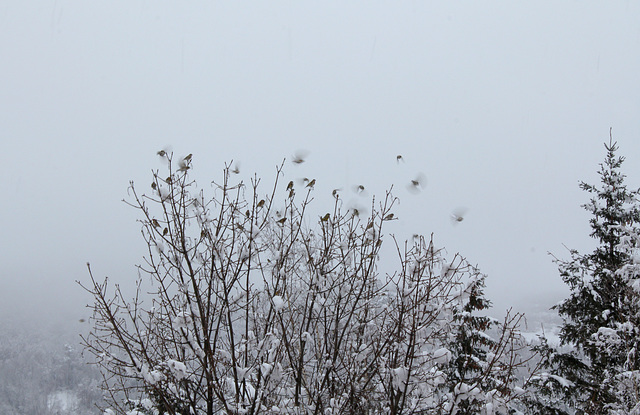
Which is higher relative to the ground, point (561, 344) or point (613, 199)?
point (613, 199)

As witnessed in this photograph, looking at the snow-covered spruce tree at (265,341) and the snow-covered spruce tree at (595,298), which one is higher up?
the snow-covered spruce tree at (595,298)

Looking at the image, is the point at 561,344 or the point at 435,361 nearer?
the point at 435,361

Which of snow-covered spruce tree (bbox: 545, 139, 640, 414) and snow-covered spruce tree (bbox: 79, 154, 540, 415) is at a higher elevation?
snow-covered spruce tree (bbox: 545, 139, 640, 414)

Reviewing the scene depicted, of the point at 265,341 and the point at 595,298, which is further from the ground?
the point at 595,298

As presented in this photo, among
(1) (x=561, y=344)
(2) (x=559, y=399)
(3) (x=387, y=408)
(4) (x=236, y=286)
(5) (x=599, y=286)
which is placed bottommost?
(3) (x=387, y=408)

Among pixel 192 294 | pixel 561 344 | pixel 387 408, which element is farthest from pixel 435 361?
pixel 561 344

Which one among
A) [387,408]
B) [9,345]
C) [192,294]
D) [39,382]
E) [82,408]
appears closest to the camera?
[192,294]

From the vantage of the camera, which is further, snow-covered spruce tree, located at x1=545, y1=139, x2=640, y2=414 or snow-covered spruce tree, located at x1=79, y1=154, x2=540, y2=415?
snow-covered spruce tree, located at x1=545, y1=139, x2=640, y2=414

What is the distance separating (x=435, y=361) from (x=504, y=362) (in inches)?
28.2

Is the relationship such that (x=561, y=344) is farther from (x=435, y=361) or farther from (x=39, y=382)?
(x=39, y=382)

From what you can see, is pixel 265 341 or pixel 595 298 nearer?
pixel 265 341

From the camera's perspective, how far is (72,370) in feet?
448

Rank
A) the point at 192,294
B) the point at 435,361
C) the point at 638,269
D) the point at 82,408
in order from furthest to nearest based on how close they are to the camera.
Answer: the point at 82,408 < the point at 638,269 < the point at 192,294 < the point at 435,361

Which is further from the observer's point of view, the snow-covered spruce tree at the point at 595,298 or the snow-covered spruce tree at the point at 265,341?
the snow-covered spruce tree at the point at 595,298
